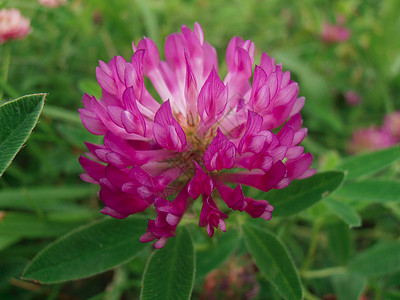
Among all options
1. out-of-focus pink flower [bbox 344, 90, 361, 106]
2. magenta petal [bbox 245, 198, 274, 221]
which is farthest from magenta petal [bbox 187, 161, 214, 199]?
out-of-focus pink flower [bbox 344, 90, 361, 106]

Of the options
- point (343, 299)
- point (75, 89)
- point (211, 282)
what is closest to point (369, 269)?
point (343, 299)

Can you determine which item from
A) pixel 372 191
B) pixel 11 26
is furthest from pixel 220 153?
pixel 11 26

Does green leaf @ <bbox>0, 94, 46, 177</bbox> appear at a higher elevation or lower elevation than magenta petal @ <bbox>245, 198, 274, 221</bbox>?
higher

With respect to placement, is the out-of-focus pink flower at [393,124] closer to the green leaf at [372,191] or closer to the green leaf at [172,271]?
the green leaf at [372,191]

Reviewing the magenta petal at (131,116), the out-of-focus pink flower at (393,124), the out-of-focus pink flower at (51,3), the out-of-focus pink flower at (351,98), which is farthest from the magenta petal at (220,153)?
the out-of-focus pink flower at (351,98)

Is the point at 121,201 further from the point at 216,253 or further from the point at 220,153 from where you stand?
the point at 216,253

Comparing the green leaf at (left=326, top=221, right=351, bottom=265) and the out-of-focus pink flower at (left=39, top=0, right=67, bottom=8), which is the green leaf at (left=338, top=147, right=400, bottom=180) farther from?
the out-of-focus pink flower at (left=39, top=0, right=67, bottom=8)
